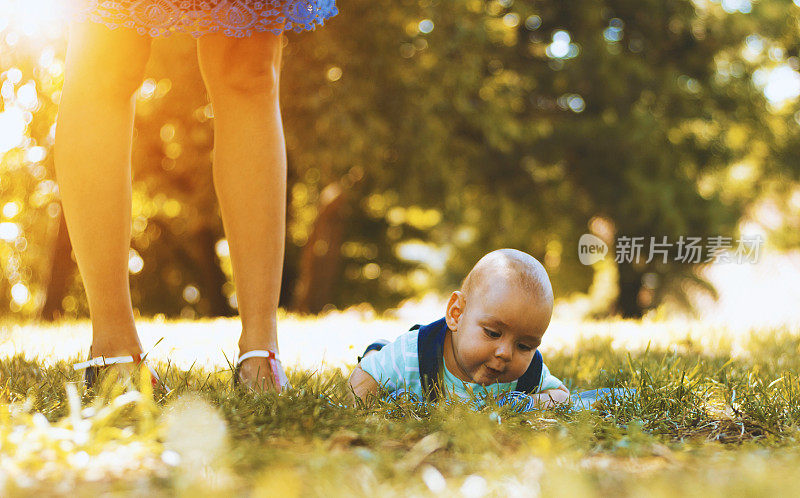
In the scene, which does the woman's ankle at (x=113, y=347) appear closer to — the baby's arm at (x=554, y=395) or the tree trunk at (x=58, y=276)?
the baby's arm at (x=554, y=395)

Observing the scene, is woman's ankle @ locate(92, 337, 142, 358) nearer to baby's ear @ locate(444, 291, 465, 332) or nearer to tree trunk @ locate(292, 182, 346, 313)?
baby's ear @ locate(444, 291, 465, 332)

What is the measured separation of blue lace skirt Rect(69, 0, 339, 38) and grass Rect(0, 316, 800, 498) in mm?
1039

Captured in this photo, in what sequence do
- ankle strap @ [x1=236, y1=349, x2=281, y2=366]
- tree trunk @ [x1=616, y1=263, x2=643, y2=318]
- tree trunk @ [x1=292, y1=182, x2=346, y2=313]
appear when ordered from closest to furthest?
ankle strap @ [x1=236, y1=349, x2=281, y2=366] → tree trunk @ [x1=292, y1=182, x2=346, y2=313] → tree trunk @ [x1=616, y1=263, x2=643, y2=318]

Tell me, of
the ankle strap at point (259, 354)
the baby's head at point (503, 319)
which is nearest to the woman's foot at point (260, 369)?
the ankle strap at point (259, 354)

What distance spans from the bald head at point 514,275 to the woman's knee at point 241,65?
884 mm

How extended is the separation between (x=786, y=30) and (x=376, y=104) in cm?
932

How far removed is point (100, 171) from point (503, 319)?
126 cm

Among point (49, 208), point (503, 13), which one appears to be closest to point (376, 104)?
point (503, 13)

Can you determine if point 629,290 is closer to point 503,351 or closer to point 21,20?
point 21,20

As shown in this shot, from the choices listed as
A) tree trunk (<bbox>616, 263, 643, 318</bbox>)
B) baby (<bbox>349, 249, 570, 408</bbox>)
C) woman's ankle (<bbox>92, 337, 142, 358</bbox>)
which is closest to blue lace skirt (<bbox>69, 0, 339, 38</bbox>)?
woman's ankle (<bbox>92, 337, 142, 358</bbox>)

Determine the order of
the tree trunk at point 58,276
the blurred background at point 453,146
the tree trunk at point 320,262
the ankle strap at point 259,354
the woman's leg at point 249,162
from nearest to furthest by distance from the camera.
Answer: the ankle strap at point 259,354 → the woman's leg at point 249,162 → the blurred background at point 453,146 → the tree trunk at point 58,276 → the tree trunk at point 320,262

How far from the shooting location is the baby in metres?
2.29

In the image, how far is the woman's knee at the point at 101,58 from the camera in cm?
228

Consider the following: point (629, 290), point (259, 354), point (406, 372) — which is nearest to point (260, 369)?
point (259, 354)
